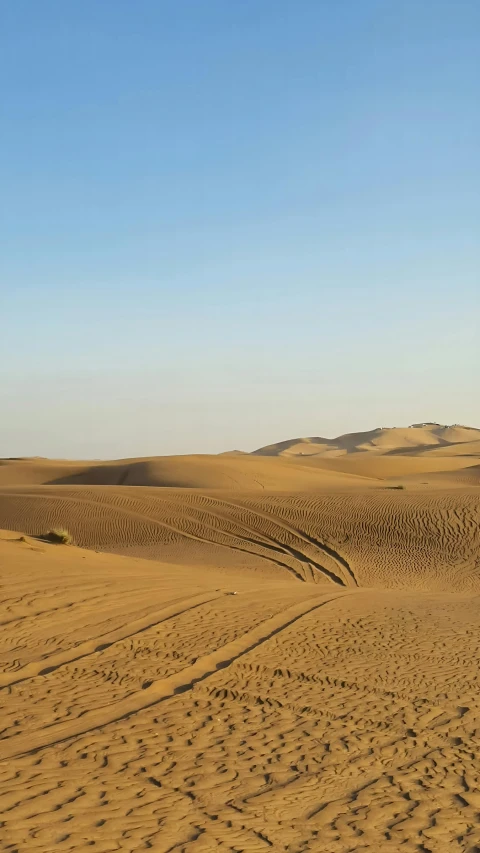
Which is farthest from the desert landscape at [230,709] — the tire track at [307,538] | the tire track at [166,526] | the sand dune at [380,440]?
the sand dune at [380,440]

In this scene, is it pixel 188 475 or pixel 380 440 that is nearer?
pixel 188 475

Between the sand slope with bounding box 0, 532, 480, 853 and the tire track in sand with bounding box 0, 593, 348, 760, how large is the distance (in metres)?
0.03

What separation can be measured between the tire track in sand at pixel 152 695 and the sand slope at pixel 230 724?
3 cm

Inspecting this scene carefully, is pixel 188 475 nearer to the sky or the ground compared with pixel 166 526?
nearer to the sky

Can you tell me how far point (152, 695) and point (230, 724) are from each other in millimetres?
1068

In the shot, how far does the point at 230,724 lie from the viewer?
24.0 feet

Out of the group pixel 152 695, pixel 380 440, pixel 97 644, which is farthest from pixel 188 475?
pixel 380 440

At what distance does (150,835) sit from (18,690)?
3439mm

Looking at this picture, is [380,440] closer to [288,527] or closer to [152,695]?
[288,527]

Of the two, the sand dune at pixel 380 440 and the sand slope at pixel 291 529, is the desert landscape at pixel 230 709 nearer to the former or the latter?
the sand slope at pixel 291 529

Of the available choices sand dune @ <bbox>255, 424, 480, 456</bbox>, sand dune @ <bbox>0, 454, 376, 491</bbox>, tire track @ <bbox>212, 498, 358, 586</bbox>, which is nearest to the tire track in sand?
tire track @ <bbox>212, 498, 358, 586</bbox>

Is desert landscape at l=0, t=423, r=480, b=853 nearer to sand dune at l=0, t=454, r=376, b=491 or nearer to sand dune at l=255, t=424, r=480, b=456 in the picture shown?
sand dune at l=0, t=454, r=376, b=491

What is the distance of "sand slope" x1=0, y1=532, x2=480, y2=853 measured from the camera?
5180mm

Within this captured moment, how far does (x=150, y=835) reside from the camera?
4.97 m
